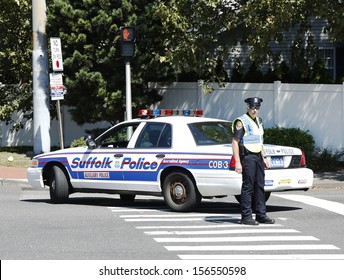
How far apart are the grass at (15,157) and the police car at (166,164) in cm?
844

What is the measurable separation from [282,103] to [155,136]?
8792 mm

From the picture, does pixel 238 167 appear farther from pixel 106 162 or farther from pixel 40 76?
pixel 40 76

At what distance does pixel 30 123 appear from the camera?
1164 inches

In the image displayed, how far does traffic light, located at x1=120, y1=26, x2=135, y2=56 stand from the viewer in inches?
798

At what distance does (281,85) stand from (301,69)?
2527mm

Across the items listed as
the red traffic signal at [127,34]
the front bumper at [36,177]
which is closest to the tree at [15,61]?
the red traffic signal at [127,34]

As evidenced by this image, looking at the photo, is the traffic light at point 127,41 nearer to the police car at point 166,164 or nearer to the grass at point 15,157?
the police car at point 166,164

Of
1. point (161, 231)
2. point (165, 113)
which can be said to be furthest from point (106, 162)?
point (161, 231)

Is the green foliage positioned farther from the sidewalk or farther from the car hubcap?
the car hubcap

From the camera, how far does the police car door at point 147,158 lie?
14.3 meters

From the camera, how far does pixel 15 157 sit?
85.1 feet

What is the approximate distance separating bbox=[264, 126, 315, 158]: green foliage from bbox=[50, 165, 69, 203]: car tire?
24.7 feet

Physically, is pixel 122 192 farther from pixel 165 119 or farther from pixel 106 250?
pixel 106 250

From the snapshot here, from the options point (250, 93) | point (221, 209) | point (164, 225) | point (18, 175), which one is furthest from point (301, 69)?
point (164, 225)
